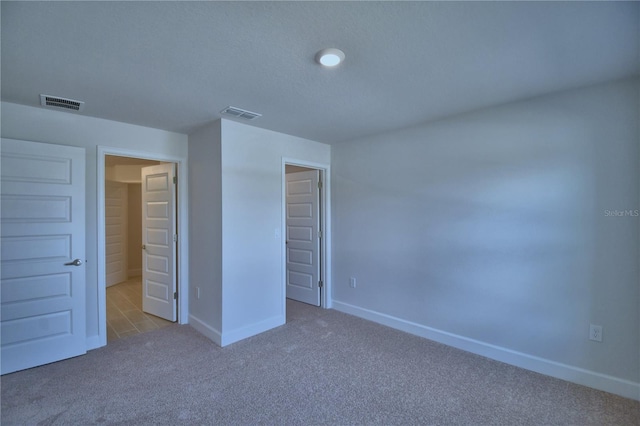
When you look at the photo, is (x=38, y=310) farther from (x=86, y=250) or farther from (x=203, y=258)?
(x=203, y=258)

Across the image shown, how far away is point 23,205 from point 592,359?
500 centimetres

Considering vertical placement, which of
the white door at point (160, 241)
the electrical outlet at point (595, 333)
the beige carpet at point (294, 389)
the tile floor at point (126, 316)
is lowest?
the beige carpet at point (294, 389)

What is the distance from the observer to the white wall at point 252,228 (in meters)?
3.18

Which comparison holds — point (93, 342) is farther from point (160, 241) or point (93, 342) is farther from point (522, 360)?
point (522, 360)

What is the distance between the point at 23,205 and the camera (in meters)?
2.64

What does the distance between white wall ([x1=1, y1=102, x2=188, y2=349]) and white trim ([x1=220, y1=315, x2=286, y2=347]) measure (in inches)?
52.6

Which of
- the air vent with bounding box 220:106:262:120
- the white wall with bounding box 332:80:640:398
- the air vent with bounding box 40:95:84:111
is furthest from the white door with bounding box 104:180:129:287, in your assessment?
the white wall with bounding box 332:80:640:398

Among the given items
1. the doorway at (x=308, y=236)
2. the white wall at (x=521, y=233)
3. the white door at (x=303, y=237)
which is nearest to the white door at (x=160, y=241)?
the doorway at (x=308, y=236)

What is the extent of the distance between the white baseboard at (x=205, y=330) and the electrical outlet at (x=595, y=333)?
332 cm

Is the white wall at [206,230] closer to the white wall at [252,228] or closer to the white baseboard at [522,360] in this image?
the white wall at [252,228]

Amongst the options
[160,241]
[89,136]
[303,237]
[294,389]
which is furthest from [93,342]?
[303,237]

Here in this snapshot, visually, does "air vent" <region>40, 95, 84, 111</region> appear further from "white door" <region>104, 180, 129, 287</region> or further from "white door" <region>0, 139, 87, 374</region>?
"white door" <region>104, 180, 129, 287</region>

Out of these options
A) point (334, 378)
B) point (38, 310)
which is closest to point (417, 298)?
point (334, 378)

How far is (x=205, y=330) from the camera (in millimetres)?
3359
